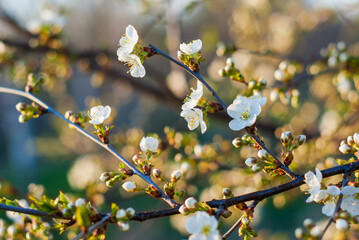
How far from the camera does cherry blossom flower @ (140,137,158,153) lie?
4.22ft

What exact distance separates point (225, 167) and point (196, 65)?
43.9 inches

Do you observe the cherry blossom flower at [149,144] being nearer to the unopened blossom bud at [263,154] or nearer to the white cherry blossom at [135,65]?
the white cherry blossom at [135,65]

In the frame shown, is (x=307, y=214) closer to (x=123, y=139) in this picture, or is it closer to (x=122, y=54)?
(x=123, y=139)

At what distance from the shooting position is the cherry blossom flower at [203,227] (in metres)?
0.99

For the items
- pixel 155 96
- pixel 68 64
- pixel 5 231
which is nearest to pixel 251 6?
pixel 155 96

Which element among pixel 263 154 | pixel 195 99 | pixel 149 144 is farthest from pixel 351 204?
pixel 149 144

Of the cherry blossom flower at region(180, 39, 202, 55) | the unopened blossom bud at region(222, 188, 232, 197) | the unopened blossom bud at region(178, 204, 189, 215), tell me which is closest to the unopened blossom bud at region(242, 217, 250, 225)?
the unopened blossom bud at region(222, 188, 232, 197)

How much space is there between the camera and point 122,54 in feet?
3.88

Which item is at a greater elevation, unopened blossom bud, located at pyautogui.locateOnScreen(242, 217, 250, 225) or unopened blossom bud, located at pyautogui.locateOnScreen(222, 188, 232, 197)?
unopened blossom bud, located at pyautogui.locateOnScreen(222, 188, 232, 197)

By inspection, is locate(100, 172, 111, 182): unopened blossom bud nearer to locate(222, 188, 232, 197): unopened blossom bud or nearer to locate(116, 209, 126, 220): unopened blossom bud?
locate(116, 209, 126, 220): unopened blossom bud

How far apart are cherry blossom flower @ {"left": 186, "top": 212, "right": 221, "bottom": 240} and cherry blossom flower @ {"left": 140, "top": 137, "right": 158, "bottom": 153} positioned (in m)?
0.36

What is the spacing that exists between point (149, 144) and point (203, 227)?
0.40 metres

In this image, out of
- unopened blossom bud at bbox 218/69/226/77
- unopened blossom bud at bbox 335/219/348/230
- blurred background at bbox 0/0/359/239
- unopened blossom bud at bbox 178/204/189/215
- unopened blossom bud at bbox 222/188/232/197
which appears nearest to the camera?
unopened blossom bud at bbox 335/219/348/230

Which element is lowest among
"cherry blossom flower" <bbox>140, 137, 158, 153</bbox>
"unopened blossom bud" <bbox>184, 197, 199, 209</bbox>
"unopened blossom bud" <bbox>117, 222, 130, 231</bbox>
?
"unopened blossom bud" <bbox>117, 222, 130, 231</bbox>
